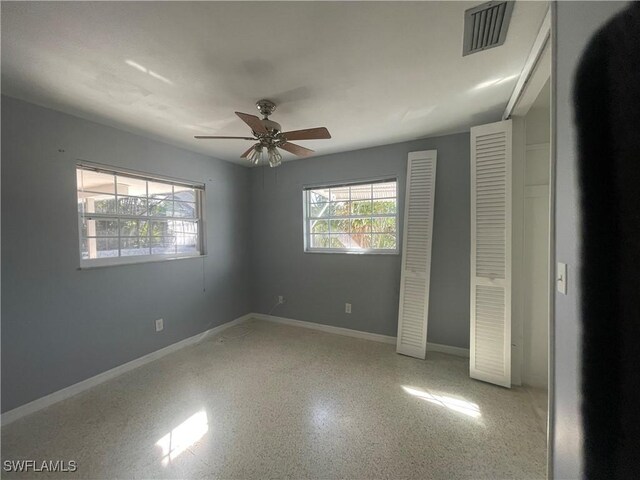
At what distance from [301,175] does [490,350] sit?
3.04 metres

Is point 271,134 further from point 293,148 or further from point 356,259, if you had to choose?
point 356,259

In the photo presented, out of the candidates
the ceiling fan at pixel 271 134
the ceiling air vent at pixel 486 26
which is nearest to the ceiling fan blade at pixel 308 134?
the ceiling fan at pixel 271 134

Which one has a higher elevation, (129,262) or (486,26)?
(486,26)

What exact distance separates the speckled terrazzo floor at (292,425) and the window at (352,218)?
1471 millimetres

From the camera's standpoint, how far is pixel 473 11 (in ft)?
3.99

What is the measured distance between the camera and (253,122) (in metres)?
1.73

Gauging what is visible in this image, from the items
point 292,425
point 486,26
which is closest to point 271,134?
point 486,26

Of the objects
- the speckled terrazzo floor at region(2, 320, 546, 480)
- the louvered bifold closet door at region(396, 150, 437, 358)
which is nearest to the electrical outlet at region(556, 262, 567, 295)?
the speckled terrazzo floor at region(2, 320, 546, 480)

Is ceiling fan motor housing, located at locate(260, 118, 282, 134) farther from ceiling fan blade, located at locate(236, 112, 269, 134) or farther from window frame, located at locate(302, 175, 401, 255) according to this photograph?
window frame, located at locate(302, 175, 401, 255)

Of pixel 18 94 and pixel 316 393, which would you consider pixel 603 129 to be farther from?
pixel 18 94

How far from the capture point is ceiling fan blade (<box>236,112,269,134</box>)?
1.64 meters

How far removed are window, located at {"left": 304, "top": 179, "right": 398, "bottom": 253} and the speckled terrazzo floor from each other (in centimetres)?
147

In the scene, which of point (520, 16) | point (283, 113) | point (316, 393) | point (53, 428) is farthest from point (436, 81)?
point (53, 428)

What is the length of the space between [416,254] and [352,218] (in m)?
1.00
